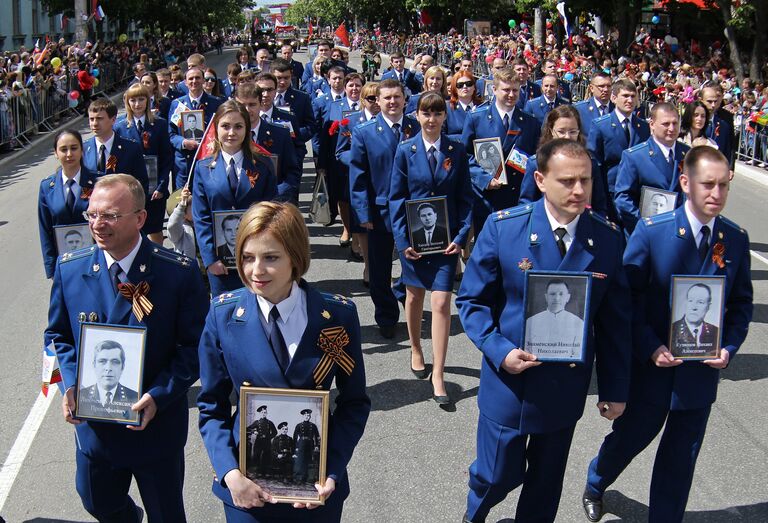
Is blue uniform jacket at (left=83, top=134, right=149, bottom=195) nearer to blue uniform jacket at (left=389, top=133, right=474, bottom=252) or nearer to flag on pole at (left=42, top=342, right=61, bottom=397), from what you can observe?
blue uniform jacket at (left=389, top=133, right=474, bottom=252)

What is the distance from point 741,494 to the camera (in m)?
4.84

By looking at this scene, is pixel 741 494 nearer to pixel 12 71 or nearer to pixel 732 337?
pixel 732 337

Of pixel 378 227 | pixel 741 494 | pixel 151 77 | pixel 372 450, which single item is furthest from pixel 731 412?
pixel 151 77

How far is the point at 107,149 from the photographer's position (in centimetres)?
718

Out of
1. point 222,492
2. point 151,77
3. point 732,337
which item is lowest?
point 222,492

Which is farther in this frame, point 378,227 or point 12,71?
point 12,71

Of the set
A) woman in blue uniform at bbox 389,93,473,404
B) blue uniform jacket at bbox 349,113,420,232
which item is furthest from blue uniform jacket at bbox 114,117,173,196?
woman in blue uniform at bbox 389,93,473,404

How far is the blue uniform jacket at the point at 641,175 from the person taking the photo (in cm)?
657

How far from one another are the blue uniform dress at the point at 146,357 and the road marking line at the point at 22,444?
154 cm

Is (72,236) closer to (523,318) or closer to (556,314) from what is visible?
(523,318)

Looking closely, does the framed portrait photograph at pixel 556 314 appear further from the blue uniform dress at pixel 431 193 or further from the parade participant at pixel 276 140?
the parade participant at pixel 276 140

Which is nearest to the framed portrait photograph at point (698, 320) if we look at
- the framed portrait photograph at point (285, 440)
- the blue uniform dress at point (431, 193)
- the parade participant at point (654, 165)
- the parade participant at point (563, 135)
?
the framed portrait photograph at point (285, 440)

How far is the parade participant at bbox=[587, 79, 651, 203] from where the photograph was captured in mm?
7613

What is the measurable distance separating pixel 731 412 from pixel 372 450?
2.55 m
